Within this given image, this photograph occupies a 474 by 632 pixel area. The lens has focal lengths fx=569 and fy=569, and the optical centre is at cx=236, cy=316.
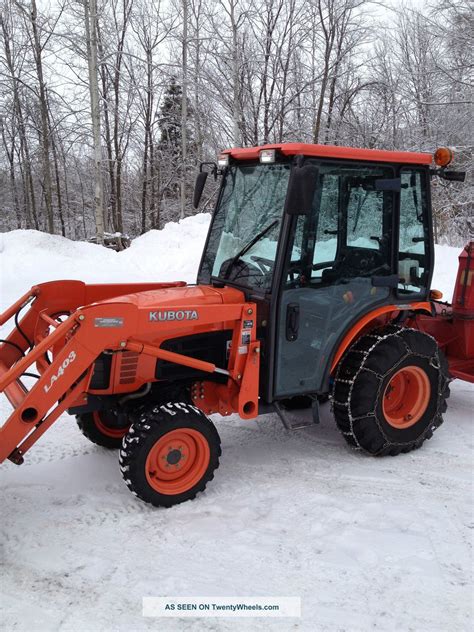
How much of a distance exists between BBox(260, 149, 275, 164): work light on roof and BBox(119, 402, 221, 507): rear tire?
1658 millimetres

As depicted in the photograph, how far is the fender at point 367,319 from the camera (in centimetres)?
412

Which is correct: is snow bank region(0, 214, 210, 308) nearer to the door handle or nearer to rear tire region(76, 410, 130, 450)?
rear tire region(76, 410, 130, 450)

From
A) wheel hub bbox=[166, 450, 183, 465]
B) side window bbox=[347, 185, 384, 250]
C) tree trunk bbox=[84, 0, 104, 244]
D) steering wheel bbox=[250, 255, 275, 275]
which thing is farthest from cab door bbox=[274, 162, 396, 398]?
tree trunk bbox=[84, 0, 104, 244]

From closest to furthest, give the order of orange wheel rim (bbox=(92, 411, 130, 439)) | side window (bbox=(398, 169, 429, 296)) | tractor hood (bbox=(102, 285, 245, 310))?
1. tractor hood (bbox=(102, 285, 245, 310))
2. side window (bbox=(398, 169, 429, 296))
3. orange wheel rim (bbox=(92, 411, 130, 439))

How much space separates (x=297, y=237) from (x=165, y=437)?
5.06 feet

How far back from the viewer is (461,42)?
1362cm

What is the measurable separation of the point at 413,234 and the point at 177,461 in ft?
7.93

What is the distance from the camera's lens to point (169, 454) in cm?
361

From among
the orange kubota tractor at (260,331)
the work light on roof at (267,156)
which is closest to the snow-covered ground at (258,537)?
the orange kubota tractor at (260,331)

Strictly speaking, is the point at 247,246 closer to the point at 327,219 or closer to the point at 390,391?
the point at 327,219

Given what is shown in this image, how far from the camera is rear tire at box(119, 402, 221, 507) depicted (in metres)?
3.48

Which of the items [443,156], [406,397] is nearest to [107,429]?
[406,397]

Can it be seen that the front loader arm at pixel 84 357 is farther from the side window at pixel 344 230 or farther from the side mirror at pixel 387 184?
the side mirror at pixel 387 184

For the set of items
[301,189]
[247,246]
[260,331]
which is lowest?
[260,331]
